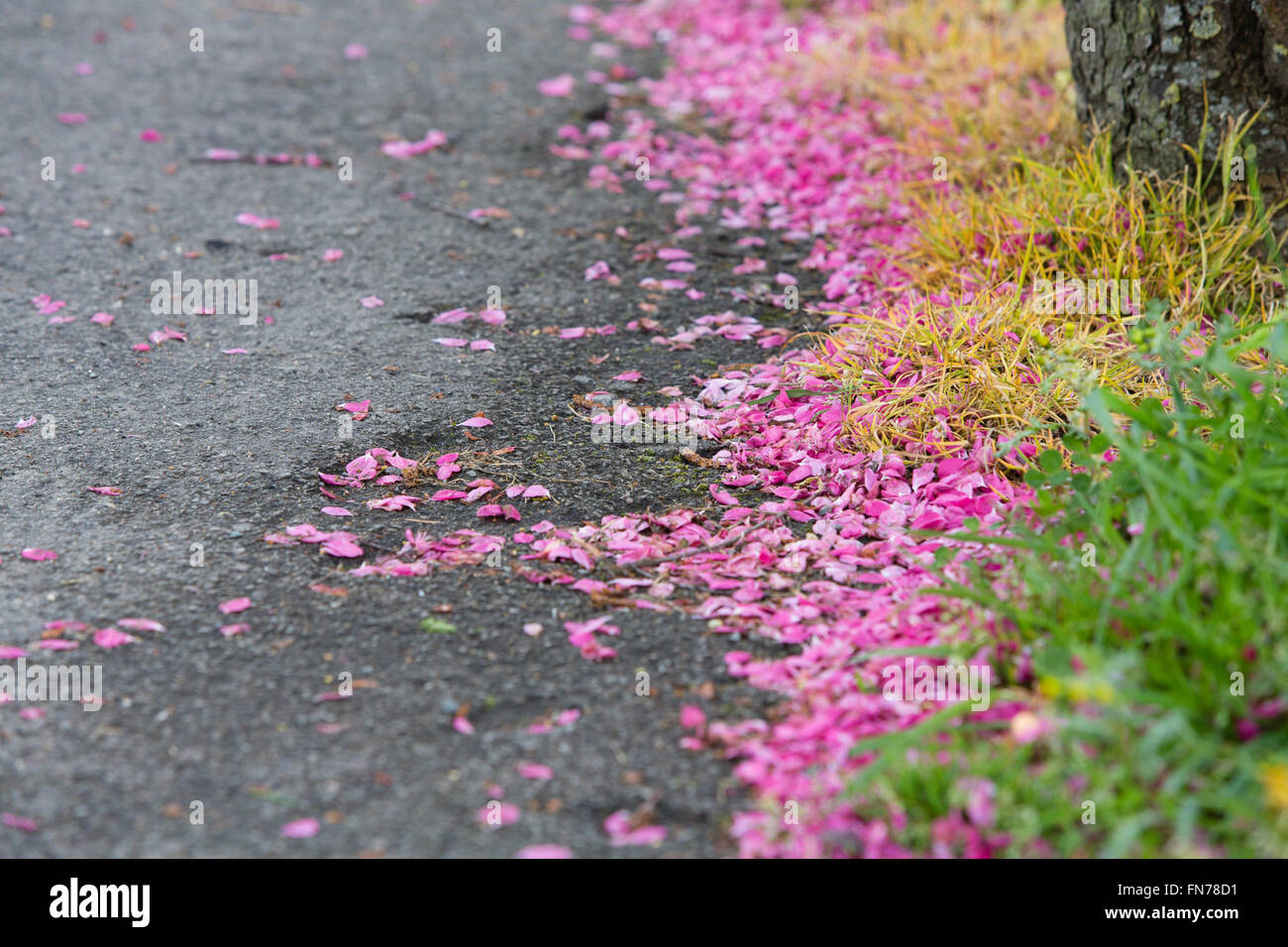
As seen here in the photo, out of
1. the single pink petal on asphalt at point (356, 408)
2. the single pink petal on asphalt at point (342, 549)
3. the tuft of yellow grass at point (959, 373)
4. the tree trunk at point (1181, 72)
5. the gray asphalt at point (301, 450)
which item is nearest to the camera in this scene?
the gray asphalt at point (301, 450)

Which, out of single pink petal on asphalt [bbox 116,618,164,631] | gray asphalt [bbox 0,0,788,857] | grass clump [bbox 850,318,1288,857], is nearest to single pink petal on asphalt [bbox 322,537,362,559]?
gray asphalt [bbox 0,0,788,857]

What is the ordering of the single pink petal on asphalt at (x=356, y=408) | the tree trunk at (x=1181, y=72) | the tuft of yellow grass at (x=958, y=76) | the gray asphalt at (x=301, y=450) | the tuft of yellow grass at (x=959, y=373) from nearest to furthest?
1. the gray asphalt at (x=301, y=450)
2. the tuft of yellow grass at (x=959, y=373)
3. the single pink petal on asphalt at (x=356, y=408)
4. the tree trunk at (x=1181, y=72)
5. the tuft of yellow grass at (x=958, y=76)

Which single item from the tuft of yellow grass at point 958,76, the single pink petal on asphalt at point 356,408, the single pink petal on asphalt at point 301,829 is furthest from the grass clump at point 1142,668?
the tuft of yellow grass at point 958,76

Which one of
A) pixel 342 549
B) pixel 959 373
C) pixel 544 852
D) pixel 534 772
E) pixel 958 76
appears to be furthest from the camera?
pixel 958 76

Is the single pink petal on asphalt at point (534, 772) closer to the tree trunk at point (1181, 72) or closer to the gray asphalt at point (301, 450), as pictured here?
the gray asphalt at point (301, 450)

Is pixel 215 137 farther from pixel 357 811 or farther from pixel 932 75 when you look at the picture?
pixel 357 811

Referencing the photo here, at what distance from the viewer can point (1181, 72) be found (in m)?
3.66

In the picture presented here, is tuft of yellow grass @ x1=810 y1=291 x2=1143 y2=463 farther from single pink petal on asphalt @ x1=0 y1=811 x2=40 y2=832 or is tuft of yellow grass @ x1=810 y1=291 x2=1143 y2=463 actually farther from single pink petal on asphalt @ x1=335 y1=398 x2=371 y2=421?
single pink petal on asphalt @ x1=0 y1=811 x2=40 y2=832

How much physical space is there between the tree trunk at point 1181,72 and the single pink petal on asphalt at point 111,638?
355 cm

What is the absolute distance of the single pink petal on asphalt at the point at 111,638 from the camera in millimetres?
2408

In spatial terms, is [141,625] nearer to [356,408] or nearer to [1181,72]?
[356,408]

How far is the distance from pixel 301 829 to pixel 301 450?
1443mm

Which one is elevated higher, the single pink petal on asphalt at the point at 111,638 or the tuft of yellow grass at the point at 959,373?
the tuft of yellow grass at the point at 959,373

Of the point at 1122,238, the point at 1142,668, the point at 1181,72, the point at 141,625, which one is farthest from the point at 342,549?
the point at 1181,72
